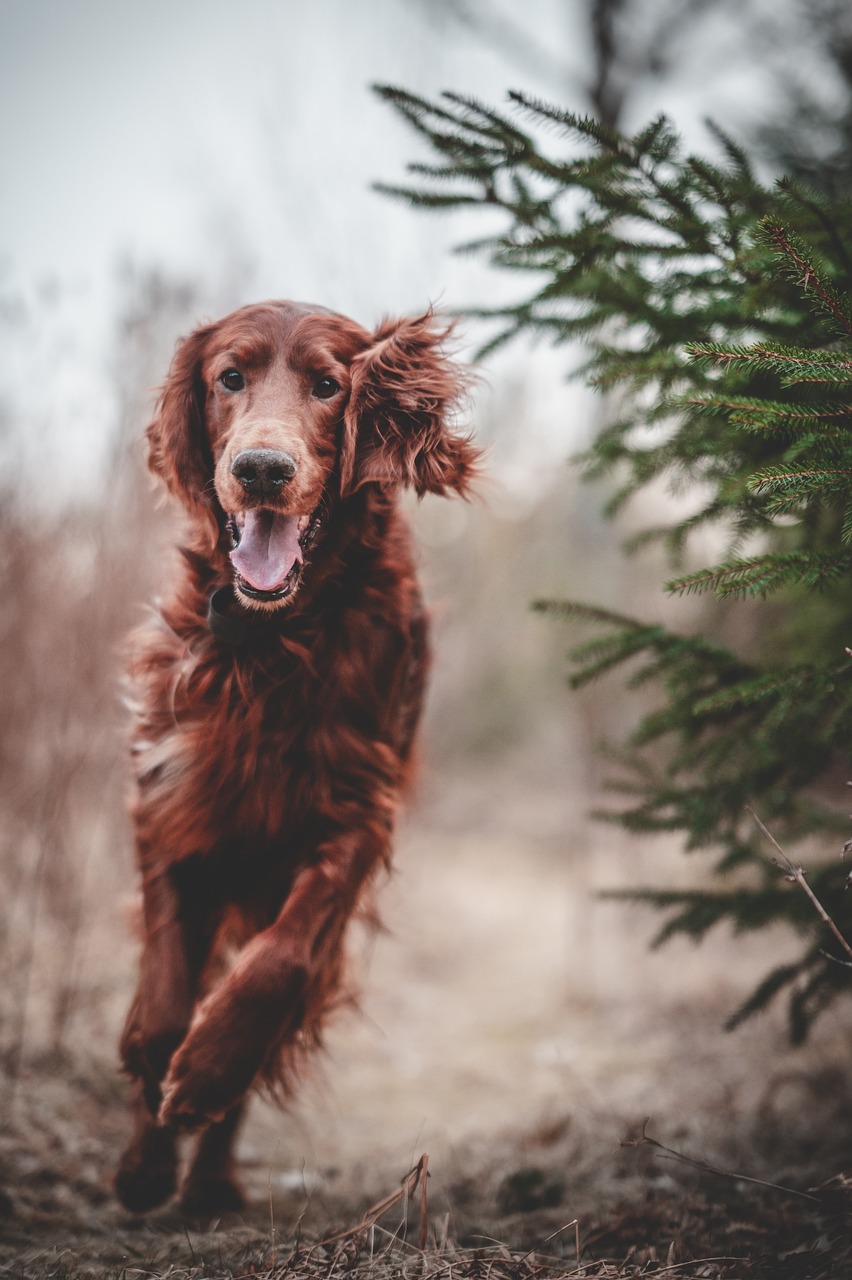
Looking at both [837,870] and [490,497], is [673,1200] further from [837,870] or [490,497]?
[490,497]

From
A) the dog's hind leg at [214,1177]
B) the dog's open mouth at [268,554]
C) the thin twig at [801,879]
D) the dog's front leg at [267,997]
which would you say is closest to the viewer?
the thin twig at [801,879]

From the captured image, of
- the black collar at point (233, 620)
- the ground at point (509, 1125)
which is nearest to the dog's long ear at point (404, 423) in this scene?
the black collar at point (233, 620)

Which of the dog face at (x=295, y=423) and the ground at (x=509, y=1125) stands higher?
the dog face at (x=295, y=423)

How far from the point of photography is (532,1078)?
439 centimetres

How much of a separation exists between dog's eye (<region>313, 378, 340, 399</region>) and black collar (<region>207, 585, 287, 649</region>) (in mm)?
578

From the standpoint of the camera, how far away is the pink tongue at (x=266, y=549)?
→ 2012 mm

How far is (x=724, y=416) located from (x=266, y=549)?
3.86 feet

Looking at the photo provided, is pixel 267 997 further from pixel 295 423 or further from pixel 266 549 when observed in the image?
pixel 295 423

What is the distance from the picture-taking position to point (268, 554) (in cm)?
204

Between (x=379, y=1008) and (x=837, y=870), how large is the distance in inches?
150

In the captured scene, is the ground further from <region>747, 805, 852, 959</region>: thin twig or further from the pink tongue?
the pink tongue

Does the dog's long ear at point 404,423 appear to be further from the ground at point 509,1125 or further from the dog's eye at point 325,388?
the ground at point 509,1125

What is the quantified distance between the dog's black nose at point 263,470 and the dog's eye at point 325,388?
1.13 feet

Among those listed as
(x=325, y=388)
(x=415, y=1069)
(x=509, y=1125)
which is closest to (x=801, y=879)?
(x=325, y=388)
